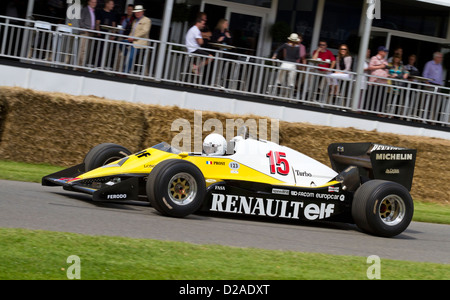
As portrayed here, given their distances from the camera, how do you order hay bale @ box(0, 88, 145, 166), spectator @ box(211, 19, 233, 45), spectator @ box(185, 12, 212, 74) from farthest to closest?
spectator @ box(211, 19, 233, 45), spectator @ box(185, 12, 212, 74), hay bale @ box(0, 88, 145, 166)

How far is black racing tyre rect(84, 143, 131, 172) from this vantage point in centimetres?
928

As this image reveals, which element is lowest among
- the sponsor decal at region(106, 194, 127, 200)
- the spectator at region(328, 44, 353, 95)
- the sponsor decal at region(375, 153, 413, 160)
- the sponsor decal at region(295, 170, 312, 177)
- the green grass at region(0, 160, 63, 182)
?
the green grass at region(0, 160, 63, 182)

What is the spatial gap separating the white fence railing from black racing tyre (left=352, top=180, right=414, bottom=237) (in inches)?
238

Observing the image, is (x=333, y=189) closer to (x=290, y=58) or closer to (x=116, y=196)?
(x=116, y=196)

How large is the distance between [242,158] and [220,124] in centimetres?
374

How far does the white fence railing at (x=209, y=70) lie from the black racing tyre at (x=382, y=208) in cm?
604

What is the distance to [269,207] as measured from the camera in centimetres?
890

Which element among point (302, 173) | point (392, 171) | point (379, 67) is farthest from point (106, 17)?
point (392, 171)

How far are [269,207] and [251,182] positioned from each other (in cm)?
39

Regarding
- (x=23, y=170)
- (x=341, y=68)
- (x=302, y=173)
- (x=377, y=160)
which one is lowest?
(x=23, y=170)

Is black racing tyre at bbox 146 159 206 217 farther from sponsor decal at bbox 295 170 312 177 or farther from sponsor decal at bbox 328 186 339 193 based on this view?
sponsor decal at bbox 328 186 339 193

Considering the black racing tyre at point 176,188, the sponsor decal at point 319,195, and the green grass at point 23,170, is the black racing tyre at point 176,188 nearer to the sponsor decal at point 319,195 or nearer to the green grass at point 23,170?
the sponsor decal at point 319,195

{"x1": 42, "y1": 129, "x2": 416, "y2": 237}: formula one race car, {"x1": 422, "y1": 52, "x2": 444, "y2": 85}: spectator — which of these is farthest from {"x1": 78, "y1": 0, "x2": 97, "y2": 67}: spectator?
{"x1": 422, "y1": 52, "x2": 444, "y2": 85}: spectator
